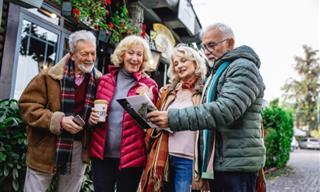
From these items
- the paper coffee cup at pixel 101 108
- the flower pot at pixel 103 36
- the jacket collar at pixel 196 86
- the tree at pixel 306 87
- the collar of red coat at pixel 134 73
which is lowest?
the paper coffee cup at pixel 101 108

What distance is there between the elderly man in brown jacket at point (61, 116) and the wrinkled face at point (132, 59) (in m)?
0.28

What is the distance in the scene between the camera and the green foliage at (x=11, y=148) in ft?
9.96

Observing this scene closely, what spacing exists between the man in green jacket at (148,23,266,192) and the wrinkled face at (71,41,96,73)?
0.93 m

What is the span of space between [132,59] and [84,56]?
1.29ft

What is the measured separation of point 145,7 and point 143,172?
499cm

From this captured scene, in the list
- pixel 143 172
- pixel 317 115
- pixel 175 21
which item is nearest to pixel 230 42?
pixel 143 172

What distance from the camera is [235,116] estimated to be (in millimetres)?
1902

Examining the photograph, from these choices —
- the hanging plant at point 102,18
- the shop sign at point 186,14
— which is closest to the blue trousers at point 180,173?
the hanging plant at point 102,18

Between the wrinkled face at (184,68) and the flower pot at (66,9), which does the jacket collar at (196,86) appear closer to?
the wrinkled face at (184,68)

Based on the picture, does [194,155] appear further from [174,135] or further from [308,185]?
[308,185]

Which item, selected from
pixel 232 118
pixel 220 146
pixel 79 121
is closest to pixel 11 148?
pixel 79 121

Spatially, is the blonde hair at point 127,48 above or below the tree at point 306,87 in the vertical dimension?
below

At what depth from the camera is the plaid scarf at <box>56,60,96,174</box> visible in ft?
8.53

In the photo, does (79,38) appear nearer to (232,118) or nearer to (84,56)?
(84,56)
